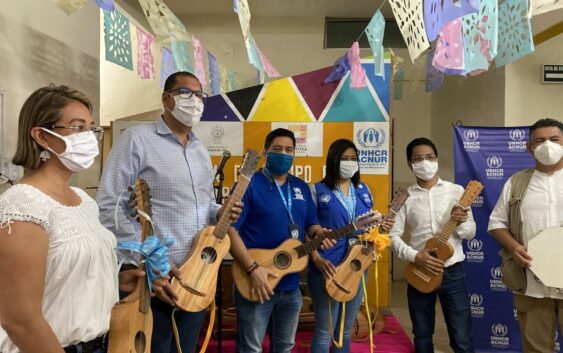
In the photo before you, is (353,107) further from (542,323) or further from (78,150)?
(78,150)

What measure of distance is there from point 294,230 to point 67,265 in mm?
1389

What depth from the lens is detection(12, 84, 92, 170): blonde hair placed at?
1.18 m

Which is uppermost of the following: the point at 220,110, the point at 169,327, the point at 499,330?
the point at 220,110

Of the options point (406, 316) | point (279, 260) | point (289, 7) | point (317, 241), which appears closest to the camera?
point (279, 260)

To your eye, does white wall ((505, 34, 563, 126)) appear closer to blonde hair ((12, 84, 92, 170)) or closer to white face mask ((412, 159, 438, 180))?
white face mask ((412, 159, 438, 180))

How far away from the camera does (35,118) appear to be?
3.90ft

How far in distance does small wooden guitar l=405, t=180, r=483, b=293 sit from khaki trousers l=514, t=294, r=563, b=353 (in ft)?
1.72

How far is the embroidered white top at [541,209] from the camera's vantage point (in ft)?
8.29

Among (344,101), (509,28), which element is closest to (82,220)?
(509,28)

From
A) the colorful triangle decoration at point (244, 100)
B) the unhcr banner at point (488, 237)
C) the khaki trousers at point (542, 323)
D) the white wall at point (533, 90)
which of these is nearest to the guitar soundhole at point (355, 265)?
the khaki trousers at point (542, 323)

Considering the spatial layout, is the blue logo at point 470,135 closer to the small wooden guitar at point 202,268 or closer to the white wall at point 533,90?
the white wall at point 533,90

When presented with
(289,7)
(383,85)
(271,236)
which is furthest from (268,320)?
(289,7)

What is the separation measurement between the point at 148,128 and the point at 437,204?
199 centimetres

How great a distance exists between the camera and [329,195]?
2.66 meters
